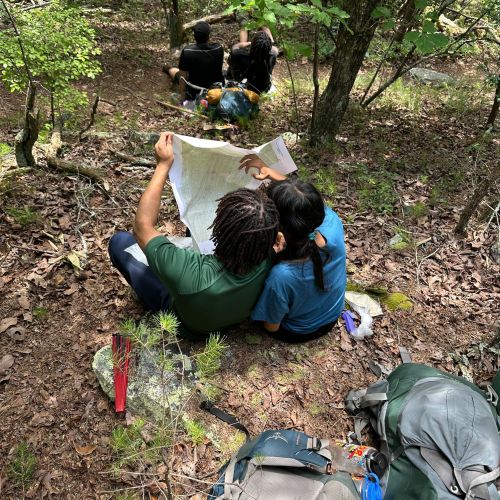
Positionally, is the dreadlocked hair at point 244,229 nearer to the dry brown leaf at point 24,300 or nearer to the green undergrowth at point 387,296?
the green undergrowth at point 387,296

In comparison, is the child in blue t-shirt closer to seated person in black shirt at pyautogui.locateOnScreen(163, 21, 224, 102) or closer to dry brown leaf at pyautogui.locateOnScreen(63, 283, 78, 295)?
dry brown leaf at pyautogui.locateOnScreen(63, 283, 78, 295)

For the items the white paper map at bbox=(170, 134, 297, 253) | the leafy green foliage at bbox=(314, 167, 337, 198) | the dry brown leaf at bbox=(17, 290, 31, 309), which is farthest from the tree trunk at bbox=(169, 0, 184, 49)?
the dry brown leaf at bbox=(17, 290, 31, 309)

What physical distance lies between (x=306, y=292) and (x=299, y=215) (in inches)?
20.2


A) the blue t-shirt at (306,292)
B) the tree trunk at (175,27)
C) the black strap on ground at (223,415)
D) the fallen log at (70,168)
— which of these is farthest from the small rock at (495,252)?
the tree trunk at (175,27)

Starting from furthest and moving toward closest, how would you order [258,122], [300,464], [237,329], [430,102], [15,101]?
[430,102], [15,101], [258,122], [237,329], [300,464]

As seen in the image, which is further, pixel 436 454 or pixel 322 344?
pixel 322 344

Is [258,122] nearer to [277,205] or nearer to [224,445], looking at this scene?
[277,205]

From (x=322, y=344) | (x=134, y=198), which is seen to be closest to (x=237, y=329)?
(x=322, y=344)

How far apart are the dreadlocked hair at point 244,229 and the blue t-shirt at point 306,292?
262 mm

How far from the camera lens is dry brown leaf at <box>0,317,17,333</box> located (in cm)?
283

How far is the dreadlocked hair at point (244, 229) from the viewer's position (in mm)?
2184

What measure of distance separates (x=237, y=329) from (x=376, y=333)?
1.13 metres

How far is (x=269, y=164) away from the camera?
3.22 metres

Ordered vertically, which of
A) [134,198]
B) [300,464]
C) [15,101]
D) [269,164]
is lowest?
[15,101]
